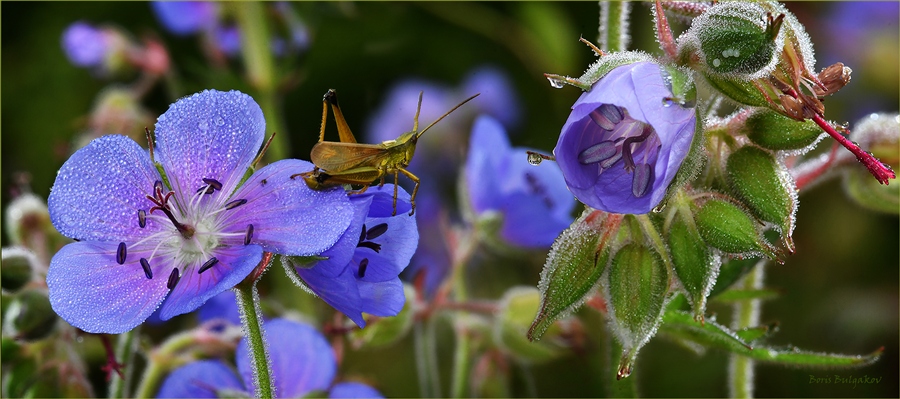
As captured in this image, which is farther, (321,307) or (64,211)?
(321,307)

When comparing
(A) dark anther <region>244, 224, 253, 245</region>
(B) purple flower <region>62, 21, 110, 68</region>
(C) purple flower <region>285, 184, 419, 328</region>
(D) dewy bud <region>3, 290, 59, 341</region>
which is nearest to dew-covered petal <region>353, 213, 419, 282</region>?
(C) purple flower <region>285, 184, 419, 328</region>

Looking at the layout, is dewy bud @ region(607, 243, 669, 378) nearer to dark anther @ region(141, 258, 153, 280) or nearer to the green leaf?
the green leaf

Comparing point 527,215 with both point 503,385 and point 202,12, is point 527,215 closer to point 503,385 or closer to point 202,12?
point 503,385

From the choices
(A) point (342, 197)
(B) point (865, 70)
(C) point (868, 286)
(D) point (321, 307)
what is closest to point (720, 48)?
(A) point (342, 197)

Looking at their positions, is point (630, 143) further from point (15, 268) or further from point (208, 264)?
point (15, 268)

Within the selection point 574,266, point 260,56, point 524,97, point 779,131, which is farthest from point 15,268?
point 524,97
